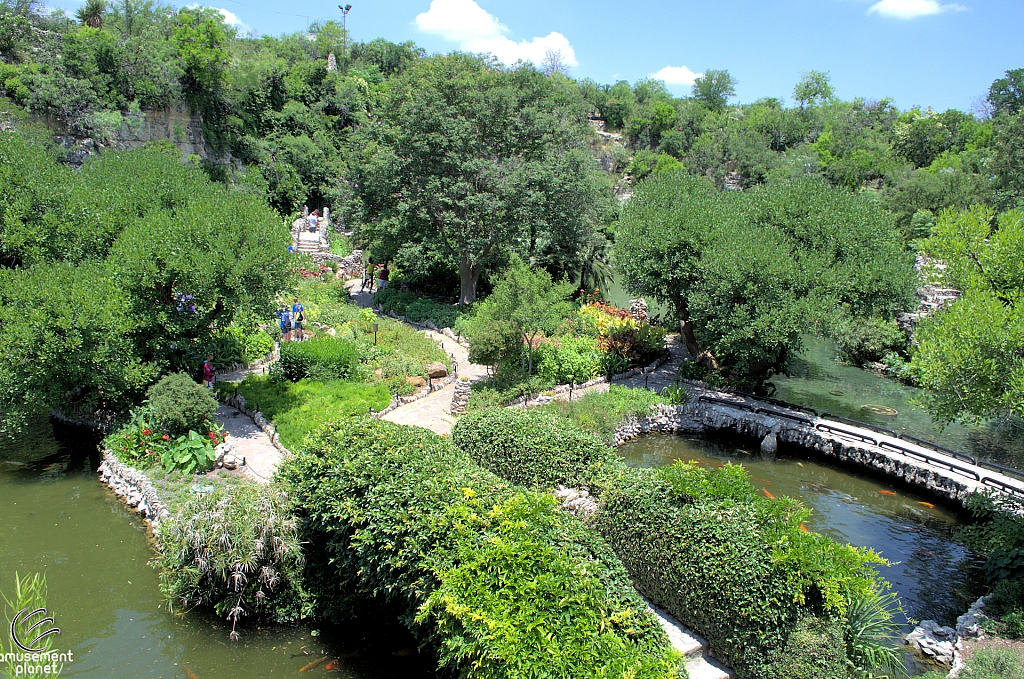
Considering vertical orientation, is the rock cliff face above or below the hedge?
above

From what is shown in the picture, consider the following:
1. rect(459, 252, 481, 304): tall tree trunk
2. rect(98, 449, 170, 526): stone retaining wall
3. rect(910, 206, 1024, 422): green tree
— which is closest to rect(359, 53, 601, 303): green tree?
rect(459, 252, 481, 304): tall tree trunk

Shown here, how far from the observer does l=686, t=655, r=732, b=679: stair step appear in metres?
10.5

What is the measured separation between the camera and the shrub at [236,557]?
476 inches

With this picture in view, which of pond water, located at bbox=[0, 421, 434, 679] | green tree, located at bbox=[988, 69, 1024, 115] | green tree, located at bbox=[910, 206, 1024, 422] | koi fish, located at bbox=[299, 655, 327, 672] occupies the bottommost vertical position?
pond water, located at bbox=[0, 421, 434, 679]

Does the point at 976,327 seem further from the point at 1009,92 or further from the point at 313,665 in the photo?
the point at 1009,92

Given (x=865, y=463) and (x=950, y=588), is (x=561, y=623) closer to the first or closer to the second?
(x=950, y=588)

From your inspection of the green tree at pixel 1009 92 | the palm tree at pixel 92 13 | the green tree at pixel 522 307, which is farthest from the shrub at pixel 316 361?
the green tree at pixel 1009 92

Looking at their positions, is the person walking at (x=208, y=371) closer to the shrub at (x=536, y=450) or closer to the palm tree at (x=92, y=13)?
the shrub at (x=536, y=450)

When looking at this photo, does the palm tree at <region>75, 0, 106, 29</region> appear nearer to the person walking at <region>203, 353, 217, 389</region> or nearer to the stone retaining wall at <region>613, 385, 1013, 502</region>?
the person walking at <region>203, 353, 217, 389</region>

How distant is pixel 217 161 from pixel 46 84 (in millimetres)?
11332

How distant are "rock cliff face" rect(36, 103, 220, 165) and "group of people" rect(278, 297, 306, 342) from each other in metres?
17.9

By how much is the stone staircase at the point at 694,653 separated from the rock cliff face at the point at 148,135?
36.9m

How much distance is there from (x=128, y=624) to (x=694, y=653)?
990 centimetres

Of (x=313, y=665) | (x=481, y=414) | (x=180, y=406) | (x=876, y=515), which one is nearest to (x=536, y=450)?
(x=481, y=414)
